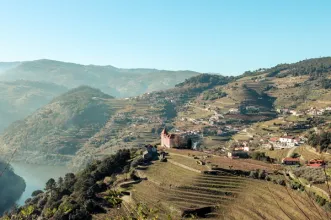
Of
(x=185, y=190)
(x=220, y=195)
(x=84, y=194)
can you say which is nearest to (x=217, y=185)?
(x=220, y=195)

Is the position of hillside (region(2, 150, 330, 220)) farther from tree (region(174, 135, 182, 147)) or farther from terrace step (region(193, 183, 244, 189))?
tree (region(174, 135, 182, 147))

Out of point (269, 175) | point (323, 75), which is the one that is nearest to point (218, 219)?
point (269, 175)

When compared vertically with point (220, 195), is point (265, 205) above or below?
above

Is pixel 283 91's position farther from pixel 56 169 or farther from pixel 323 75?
pixel 56 169

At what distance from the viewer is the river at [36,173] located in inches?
4956

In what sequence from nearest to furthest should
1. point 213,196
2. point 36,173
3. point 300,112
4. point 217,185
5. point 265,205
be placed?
point 265,205, point 213,196, point 217,185, point 300,112, point 36,173

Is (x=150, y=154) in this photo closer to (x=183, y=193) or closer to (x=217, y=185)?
(x=183, y=193)

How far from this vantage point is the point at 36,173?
148125 mm

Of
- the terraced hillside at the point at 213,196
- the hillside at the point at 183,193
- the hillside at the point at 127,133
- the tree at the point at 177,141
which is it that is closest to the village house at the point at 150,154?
the hillside at the point at 183,193

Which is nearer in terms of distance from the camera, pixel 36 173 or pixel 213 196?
pixel 213 196

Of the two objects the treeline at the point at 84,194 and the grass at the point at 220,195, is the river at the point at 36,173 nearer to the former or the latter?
the treeline at the point at 84,194

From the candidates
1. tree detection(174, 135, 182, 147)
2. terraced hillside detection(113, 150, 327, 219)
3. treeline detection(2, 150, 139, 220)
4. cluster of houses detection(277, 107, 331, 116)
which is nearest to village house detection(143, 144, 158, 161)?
treeline detection(2, 150, 139, 220)

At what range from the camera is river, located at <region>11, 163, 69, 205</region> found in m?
126

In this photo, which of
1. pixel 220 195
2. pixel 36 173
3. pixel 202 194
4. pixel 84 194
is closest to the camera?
pixel 220 195
